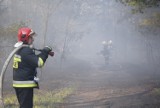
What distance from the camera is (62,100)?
12172 millimetres

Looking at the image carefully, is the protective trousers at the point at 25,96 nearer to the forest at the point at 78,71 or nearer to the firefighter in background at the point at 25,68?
the firefighter in background at the point at 25,68

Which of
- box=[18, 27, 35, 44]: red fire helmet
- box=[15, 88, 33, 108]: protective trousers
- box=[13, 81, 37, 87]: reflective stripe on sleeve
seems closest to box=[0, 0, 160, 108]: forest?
box=[15, 88, 33, 108]: protective trousers

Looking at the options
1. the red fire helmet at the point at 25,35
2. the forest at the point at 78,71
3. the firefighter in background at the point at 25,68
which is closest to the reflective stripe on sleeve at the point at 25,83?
the firefighter in background at the point at 25,68

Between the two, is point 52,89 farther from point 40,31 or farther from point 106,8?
point 106,8

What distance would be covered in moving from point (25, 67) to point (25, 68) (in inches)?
0.8

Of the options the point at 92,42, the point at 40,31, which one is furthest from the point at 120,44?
the point at 40,31

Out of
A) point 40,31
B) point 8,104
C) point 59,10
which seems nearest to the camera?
point 8,104

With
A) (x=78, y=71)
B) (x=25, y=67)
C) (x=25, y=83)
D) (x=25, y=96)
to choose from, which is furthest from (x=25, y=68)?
(x=78, y=71)

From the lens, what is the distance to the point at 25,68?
573 cm

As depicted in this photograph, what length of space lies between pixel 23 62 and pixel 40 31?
2795cm

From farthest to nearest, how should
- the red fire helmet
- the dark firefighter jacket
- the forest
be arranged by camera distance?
the forest < the red fire helmet < the dark firefighter jacket

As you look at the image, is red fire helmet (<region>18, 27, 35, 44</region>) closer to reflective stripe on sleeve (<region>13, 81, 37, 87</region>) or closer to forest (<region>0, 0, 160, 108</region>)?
reflective stripe on sleeve (<region>13, 81, 37, 87</region>)

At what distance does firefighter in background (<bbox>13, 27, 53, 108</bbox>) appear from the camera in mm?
5625

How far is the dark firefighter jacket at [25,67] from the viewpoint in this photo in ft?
18.4
